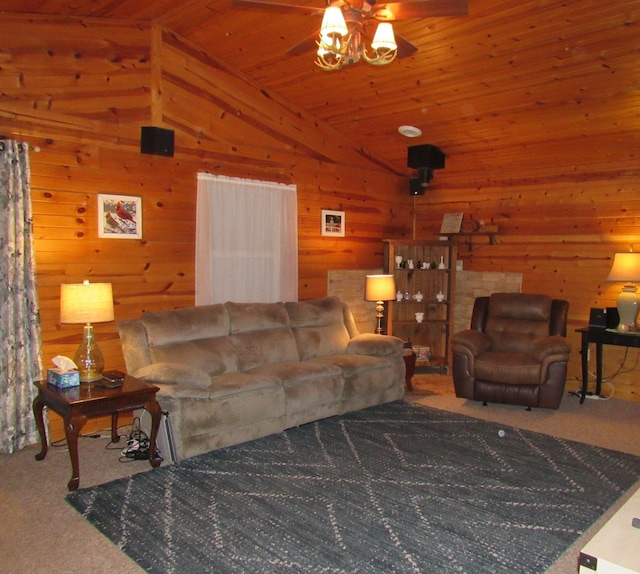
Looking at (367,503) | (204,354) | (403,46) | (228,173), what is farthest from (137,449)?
(403,46)

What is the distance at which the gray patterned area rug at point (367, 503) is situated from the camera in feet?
8.36

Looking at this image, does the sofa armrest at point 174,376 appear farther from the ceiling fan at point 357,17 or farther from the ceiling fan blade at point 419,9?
the ceiling fan blade at point 419,9

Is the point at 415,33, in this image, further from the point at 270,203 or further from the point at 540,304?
the point at 540,304

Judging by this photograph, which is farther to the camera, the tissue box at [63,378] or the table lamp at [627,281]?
the table lamp at [627,281]

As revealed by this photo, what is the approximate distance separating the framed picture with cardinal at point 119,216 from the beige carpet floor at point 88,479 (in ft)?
5.02

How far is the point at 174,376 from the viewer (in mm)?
3645

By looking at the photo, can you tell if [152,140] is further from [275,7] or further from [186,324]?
[275,7]

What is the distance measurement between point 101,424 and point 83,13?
302cm

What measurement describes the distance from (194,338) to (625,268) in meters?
3.75

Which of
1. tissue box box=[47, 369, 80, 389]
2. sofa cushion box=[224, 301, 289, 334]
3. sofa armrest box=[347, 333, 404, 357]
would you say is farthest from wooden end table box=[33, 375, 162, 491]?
sofa armrest box=[347, 333, 404, 357]

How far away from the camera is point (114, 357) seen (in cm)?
429

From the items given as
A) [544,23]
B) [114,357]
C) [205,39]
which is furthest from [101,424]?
[544,23]

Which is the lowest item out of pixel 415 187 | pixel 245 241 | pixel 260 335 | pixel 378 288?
pixel 260 335

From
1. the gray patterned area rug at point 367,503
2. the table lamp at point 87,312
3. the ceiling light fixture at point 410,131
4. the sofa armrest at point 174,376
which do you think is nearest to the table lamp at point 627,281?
the gray patterned area rug at point 367,503
